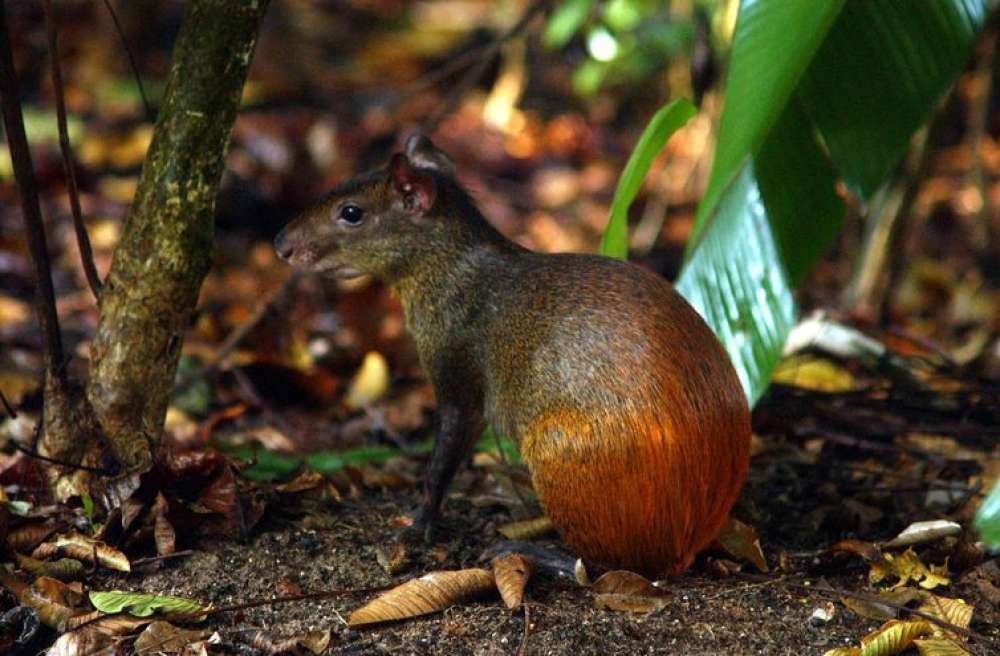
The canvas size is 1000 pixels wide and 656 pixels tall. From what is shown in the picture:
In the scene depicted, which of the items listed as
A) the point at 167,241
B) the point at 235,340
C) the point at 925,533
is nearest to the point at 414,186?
the point at 167,241

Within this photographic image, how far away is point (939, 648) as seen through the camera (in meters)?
2.93

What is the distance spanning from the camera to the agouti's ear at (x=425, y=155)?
4035mm

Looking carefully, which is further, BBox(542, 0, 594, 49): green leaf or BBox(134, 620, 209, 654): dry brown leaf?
BBox(542, 0, 594, 49): green leaf

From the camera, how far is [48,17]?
3.12 m

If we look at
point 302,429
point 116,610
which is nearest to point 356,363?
point 302,429

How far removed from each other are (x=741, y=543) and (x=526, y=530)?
23.7 inches

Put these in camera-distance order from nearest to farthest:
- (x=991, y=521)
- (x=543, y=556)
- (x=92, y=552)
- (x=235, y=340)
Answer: (x=991, y=521) < (x=92, y=552) < (x=543, y=556) < (x=235, y=340)

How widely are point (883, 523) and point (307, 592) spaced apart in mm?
1696

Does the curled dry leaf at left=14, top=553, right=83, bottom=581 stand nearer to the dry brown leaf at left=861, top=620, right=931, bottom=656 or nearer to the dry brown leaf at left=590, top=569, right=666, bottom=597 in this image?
the dry brown leaf at left=590, top=569, right=666, bottom=597

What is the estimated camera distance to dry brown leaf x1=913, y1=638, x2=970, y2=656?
9.57 ft

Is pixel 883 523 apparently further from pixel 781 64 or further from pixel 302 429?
pixel 302 429

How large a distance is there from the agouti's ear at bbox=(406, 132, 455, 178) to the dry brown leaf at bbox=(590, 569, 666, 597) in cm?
144

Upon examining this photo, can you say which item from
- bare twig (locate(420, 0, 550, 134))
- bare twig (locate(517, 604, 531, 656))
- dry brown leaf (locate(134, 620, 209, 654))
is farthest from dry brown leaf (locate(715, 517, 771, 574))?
bare twig (locate(420, 0, 550, 134))

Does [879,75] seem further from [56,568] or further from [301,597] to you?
[56,568]
